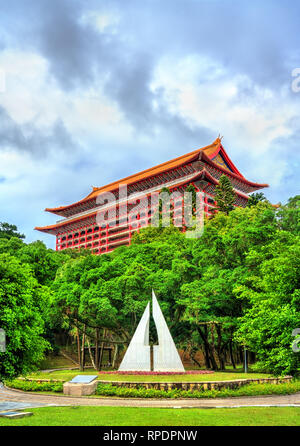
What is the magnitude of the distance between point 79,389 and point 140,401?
9.19 ft

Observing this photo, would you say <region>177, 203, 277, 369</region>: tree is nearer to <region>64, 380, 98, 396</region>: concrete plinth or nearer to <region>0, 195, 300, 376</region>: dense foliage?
<region>0, 195, 300, 376</region>: dense foliage

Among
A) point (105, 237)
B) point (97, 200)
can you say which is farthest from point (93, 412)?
point (97, 200)

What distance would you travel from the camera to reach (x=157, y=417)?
416 inches

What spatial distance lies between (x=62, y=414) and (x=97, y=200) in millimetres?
55530

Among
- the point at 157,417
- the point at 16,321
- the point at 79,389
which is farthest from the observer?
the point at 79,389

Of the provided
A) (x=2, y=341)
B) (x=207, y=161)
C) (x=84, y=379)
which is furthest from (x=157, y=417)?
(x=207, y=161)

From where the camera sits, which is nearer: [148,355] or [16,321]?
[16,321]

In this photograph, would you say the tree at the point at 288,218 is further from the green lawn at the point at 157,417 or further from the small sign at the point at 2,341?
the small sign at the point at 2,341

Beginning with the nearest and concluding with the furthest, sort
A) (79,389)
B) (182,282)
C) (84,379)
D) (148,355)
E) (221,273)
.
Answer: (79,389), (84,379), (148,355), (221,273), (182,282)

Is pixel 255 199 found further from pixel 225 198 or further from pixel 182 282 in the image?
pixel 182 282

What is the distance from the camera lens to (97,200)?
65812mm

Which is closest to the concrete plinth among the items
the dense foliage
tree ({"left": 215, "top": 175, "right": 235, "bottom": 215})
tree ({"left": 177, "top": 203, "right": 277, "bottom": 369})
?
the dense foliage

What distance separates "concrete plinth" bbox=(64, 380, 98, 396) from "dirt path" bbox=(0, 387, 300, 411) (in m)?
0.44
